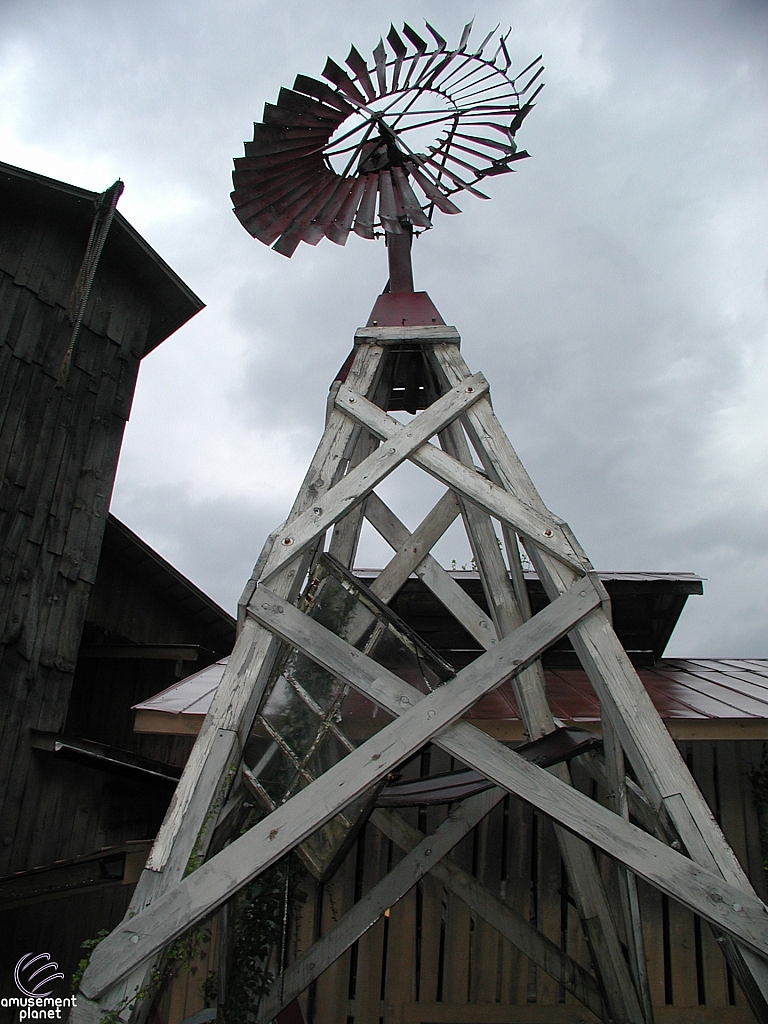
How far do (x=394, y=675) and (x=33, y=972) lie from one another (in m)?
6.61

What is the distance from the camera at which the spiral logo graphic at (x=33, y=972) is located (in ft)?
22.0

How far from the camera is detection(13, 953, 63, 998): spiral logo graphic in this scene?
22.0 feet

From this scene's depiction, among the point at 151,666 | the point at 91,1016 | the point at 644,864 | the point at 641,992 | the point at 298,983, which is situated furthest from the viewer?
the point at 151,666

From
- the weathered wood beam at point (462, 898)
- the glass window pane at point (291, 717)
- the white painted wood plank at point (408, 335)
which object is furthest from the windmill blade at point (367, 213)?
the weathered wood beam at point (462, 898)

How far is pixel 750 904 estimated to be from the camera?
275 cm

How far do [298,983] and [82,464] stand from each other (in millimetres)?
6039

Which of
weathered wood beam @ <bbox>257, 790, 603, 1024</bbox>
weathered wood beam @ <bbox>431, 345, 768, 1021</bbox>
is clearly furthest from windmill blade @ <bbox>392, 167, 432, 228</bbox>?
weathered wood beam @ <bbox>257, 790, 603, 1024</bbox>

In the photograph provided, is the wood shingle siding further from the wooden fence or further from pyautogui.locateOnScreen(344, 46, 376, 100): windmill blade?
pyautogui.locateOnScreen(344, 46, 376, 100): windmill blade

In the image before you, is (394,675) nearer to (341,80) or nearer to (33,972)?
(341,80)

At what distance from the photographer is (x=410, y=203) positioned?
4633mm

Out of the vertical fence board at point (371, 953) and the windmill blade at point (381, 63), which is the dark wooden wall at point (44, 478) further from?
the windmill blade at point (381, 63)

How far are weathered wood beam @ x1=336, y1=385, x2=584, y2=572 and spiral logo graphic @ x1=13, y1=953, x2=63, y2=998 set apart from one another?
6219mm

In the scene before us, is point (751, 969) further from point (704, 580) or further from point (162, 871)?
point (704, 580)

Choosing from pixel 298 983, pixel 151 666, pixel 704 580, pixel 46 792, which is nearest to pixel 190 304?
pixel 151 666
